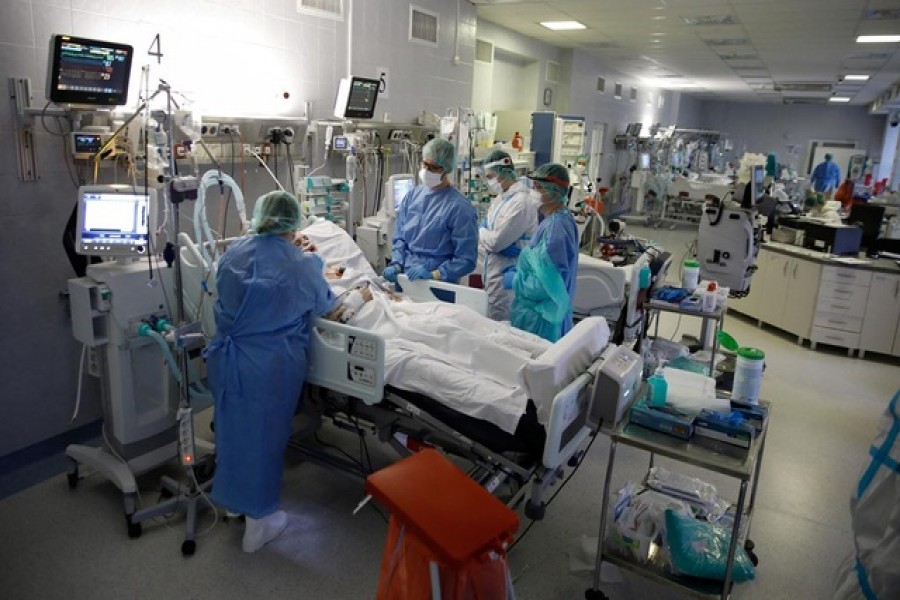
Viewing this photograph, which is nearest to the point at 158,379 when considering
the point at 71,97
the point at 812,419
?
the point at 71,97

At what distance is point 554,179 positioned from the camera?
376cm

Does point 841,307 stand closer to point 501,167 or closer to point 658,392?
point 501,167

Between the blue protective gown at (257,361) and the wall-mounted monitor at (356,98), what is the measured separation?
244 cm

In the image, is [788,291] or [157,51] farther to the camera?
[788,291]

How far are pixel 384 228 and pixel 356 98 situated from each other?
3.40ft

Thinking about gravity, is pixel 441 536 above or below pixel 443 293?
below

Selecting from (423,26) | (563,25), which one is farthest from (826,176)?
(423,26)

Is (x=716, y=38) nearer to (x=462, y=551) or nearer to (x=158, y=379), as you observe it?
(x=158, y=379)

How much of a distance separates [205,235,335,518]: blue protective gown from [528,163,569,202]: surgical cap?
159cm

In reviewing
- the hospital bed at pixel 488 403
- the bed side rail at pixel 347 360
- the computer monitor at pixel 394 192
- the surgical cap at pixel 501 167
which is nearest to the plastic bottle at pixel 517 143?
the surgical cap at pixel 501 167

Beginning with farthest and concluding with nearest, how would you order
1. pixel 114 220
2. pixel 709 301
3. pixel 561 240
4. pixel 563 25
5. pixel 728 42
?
1. pixel 728 42
2. pixel 563 25
3. pixel 709 301
4. pixel 561 240
5. pixel 114 220

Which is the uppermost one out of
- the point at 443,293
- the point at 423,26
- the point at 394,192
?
the point at 423,26

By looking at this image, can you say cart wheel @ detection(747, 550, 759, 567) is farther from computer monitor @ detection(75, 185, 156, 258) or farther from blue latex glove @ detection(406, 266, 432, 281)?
computer monitor @ detection(75, 185, 156, 258)

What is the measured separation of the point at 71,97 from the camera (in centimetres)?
301
